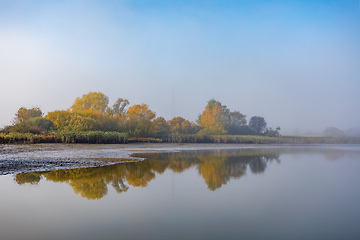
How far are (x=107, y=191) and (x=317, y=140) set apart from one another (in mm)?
51294

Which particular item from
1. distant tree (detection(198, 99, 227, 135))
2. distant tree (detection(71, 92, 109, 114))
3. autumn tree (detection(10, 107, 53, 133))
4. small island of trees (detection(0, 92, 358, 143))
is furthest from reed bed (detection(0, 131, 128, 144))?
distant tree (detection(198, 99, 227, 135))

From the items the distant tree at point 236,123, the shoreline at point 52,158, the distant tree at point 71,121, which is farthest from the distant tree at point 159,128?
the distant tree at point 236,123

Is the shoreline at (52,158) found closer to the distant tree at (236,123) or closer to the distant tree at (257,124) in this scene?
the distant tree at (236,123)

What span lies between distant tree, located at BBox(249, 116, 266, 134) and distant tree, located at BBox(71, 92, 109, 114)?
4153 centimetres

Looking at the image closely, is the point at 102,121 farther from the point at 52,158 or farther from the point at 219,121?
the point at 219,121

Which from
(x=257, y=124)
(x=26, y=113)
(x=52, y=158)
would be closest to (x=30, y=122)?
(x=26, y=113)

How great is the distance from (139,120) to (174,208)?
33507 millimetres

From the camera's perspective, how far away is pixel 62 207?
5.07m

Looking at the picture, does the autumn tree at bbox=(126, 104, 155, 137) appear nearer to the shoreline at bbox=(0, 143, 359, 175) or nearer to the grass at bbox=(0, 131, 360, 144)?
the grass at bbox=(0, 131, 360, 144)

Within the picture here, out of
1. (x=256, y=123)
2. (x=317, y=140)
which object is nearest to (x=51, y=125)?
(x=317, y=140)

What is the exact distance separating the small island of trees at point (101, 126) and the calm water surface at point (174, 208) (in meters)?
20.1

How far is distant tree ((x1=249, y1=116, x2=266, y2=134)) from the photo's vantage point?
73.5 metres

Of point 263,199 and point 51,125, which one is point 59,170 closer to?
point 263,199

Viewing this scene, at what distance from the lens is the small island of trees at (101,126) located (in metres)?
27.8
